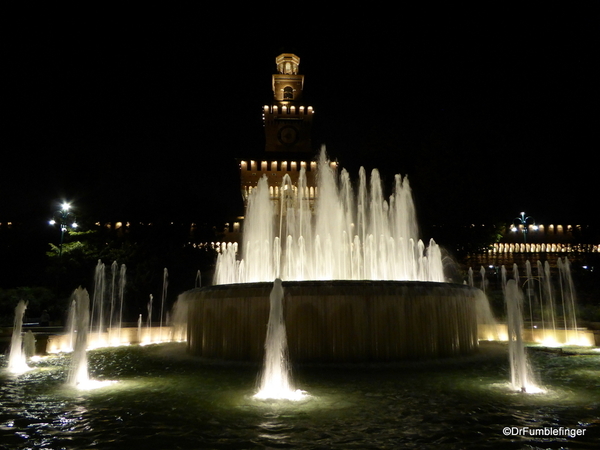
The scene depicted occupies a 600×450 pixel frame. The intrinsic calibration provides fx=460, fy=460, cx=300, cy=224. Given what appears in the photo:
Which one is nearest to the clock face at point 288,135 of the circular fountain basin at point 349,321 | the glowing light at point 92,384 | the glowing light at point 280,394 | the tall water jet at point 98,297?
the tall water jet at point 98,297

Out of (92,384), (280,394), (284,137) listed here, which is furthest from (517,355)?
(284,137)

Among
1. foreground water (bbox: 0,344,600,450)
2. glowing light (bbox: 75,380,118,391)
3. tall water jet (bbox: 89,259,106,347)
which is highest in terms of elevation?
tall water jet (bbox: 89,259,106,347)

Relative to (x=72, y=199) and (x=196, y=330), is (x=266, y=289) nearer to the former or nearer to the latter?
(x=196, y=330)

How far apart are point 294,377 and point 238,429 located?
3111 millimetres

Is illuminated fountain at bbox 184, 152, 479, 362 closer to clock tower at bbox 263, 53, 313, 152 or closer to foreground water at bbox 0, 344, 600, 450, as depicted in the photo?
foreground water at bbox 0, 344, 600, 450

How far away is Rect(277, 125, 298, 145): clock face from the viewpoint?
178ft

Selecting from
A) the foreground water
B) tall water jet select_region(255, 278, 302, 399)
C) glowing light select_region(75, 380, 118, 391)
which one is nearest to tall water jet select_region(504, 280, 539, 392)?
the foreground water

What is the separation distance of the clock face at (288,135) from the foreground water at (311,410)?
47.0 m

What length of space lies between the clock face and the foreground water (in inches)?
1851

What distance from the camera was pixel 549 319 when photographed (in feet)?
68.2

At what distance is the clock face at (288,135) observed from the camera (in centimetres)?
5422

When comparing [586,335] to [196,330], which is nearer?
[196,330]

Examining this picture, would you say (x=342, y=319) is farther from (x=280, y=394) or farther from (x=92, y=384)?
(x=92, y=384)

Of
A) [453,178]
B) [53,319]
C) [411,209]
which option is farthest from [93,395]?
[453,178]
